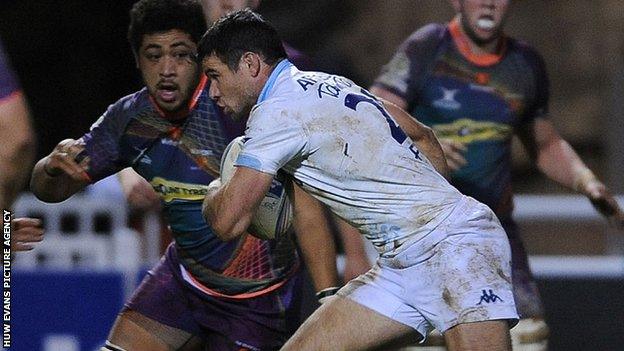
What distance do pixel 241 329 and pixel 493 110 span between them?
1701 mm

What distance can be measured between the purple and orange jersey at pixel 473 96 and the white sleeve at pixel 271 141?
77.7 inches

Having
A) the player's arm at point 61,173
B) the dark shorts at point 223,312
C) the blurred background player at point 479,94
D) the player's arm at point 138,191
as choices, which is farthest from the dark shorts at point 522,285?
the player's arm at point 61,173

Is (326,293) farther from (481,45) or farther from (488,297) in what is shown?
(481,45)

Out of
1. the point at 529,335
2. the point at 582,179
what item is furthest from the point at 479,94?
the point at 529,335

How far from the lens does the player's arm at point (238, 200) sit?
17.6 ft

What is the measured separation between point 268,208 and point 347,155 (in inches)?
19.0

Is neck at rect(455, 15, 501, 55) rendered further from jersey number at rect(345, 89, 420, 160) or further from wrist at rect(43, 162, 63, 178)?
wrist at rect(43, 162, 63, 178)

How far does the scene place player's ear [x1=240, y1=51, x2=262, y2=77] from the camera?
5.51 metres

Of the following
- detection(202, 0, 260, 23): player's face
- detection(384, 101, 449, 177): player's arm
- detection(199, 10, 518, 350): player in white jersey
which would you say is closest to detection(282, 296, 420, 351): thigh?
detection(199, 10, 518, 350): player in white jersey

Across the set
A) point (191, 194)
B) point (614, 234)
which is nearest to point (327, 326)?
point (191, 194)

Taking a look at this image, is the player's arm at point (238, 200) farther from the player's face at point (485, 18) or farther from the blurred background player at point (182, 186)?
the player's face at point (485, 18)

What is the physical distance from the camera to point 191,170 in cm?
621

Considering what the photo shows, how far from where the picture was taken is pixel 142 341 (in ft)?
20.6

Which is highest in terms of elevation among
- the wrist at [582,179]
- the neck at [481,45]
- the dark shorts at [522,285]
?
the neck at [481,45]
